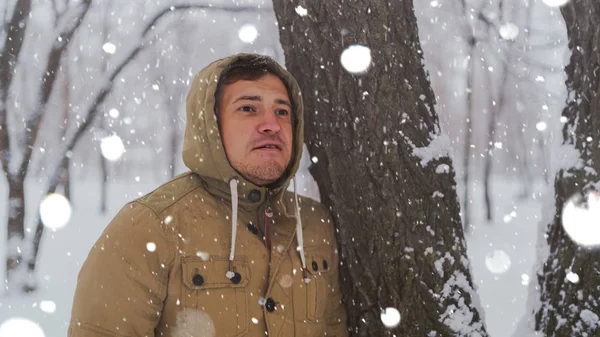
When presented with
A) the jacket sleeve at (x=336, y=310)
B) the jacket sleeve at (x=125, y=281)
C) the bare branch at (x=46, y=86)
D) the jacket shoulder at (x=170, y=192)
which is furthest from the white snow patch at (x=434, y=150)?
the bare branch at (x=46, y=86)

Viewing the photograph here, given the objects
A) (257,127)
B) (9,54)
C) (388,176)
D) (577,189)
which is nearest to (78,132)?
(9,54)

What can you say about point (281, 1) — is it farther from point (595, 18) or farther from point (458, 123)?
point (458, 123)

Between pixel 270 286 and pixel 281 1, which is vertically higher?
pixel 281 1

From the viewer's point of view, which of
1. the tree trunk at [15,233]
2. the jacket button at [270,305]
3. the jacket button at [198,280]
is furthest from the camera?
the tree trunk at [15,233]

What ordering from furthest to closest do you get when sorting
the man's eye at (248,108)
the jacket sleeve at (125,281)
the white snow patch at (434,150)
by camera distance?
1. the man's eye at (248,108)
2. the white snow patch at (434,150)
3. the jacket sleeve at (125,281)

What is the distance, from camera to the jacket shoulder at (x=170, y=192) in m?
2.29

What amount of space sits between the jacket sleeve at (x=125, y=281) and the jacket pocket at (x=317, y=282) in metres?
0.69

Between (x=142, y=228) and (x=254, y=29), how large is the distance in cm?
1287

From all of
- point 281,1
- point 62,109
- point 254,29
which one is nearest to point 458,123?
point 254,29

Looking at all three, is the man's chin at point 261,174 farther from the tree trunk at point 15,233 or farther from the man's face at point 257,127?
the tree trunk at point 15,233

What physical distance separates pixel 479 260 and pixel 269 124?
1300 cm

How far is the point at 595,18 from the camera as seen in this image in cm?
221

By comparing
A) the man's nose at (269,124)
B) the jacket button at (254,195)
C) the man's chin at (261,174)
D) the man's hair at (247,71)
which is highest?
the man's hair at (247,71)

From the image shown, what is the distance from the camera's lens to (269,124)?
98.2 inches
